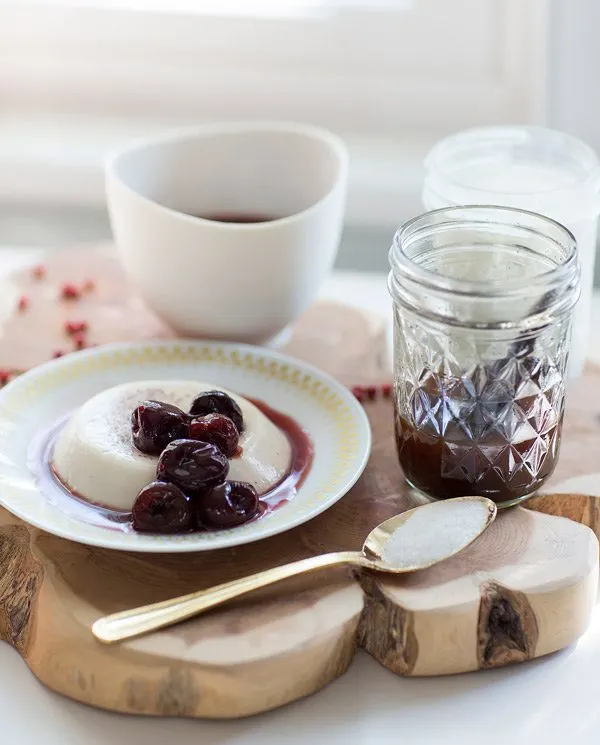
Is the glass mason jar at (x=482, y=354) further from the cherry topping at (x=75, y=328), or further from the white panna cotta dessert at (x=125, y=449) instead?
the cherry topping at (x=75, y=328)

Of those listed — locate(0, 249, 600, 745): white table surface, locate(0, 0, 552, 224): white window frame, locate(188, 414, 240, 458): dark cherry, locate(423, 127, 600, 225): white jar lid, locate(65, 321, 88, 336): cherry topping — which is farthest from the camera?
locate(0, 0, 552, 224): white window frame

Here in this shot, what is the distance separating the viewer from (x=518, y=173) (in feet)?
4.18

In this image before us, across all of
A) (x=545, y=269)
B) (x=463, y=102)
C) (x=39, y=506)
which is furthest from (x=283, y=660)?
(x=463, y=102)

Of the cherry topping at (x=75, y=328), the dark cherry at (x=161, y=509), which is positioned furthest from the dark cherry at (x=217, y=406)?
the cherry topping at (x=75, y=328)

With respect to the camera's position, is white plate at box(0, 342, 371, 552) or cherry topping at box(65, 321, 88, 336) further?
cherry topping at box(65, 321, 88, 336)

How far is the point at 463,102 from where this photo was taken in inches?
70.7

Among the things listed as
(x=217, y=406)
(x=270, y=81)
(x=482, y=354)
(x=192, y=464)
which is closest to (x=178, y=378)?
(x=217, y=406)

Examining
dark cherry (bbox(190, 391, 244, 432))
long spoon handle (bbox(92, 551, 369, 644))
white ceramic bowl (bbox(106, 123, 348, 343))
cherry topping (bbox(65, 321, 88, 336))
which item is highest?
white ceramic bowl (bbox(106, 123, 348, 343))

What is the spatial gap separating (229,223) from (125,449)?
12.9 inches

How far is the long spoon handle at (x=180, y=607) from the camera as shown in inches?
36.6

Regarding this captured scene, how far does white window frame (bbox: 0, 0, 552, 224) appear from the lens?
5.77ft

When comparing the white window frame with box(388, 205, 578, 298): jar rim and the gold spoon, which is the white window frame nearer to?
box(388, 205, 578, 298): jar rim

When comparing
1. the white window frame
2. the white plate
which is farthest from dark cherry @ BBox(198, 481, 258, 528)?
the white window frame

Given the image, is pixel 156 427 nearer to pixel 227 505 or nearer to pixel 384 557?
pixel 227 505
